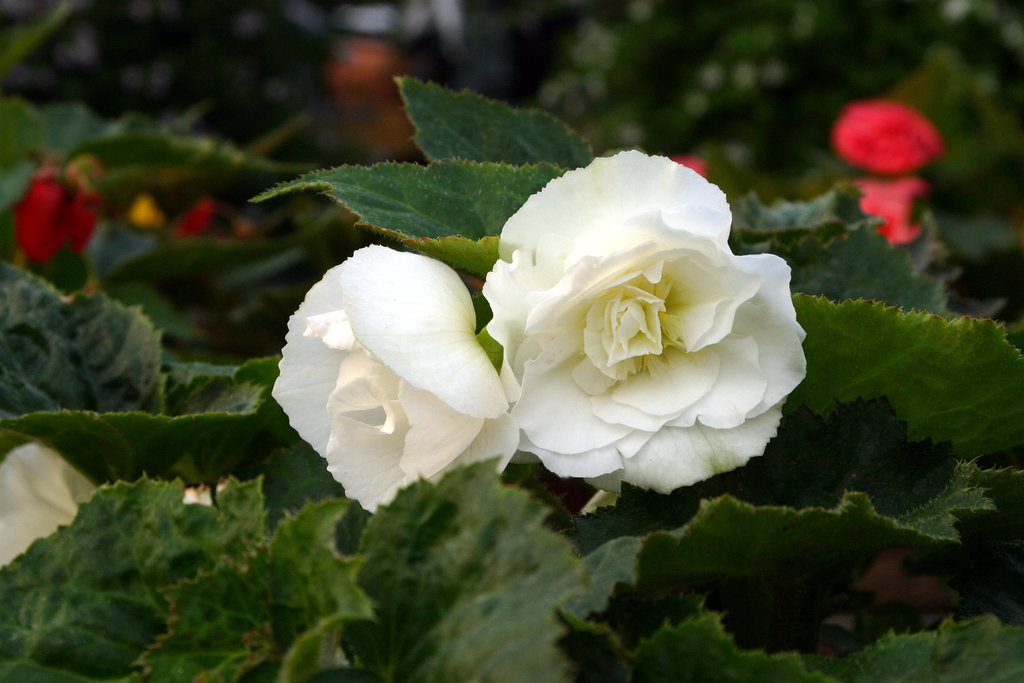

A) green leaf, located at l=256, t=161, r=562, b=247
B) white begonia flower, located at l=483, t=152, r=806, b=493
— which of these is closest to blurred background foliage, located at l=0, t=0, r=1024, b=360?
green leaf, located at l=256, t=161, r=562, b=247

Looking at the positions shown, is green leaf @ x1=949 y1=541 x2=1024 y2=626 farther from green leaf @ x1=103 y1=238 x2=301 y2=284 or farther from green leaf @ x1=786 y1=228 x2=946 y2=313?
green leaf @ x1=103 y1=238 x2=301 y2=284

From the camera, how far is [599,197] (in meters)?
0.49

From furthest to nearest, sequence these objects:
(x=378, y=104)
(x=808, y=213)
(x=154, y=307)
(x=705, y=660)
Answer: (x=378, y=104) → (x=154, y=307) → (x=808, y=213) → (x=705, y=660)

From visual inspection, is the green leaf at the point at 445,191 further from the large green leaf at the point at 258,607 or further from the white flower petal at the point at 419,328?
the large green leaf at the point at 258,607

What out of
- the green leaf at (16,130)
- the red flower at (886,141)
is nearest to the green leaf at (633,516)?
the green leaf at (16,130)

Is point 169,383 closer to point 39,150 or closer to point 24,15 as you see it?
Result: point 39,150

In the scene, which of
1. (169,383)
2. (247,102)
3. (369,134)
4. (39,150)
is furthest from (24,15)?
(169,383)

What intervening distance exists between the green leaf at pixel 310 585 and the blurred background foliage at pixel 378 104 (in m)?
0.31

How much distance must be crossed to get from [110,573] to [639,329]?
26 centimetres

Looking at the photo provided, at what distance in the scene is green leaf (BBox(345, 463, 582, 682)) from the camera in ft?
1.18

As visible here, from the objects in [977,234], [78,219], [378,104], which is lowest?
[378,104]

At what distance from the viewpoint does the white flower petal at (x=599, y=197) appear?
0.48 m

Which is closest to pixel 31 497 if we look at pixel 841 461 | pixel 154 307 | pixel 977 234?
pixel 841 461

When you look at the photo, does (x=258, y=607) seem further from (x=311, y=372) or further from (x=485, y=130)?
(x=485, y=130)
